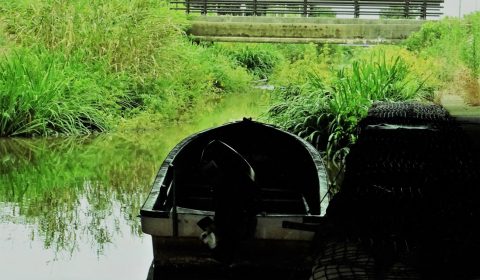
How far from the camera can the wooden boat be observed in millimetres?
5465

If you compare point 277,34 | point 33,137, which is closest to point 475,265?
point 33,137

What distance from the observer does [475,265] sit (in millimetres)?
4051

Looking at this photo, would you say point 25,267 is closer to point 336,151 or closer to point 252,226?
point 252,226

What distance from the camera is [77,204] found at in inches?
372

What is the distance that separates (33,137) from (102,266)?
806 cm

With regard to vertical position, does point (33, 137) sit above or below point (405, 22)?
below

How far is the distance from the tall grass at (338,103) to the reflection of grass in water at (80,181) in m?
2.15

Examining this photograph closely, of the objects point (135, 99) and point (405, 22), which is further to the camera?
point (405, 22)

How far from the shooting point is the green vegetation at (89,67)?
1532 cm

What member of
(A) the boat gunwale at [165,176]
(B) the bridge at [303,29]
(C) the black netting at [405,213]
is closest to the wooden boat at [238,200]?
(A) the boat gunwale at [165,176]

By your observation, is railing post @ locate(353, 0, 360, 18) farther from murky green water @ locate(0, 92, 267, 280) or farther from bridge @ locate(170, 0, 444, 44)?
murky green water @ locate(0, 92, 267, 280)

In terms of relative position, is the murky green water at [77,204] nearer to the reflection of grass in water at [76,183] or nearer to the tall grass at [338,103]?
the reflection of grass in water at [76,183]

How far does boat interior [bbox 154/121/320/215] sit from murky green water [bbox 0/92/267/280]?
2.18 feet

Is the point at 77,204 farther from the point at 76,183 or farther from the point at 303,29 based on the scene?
the point at 303,29
